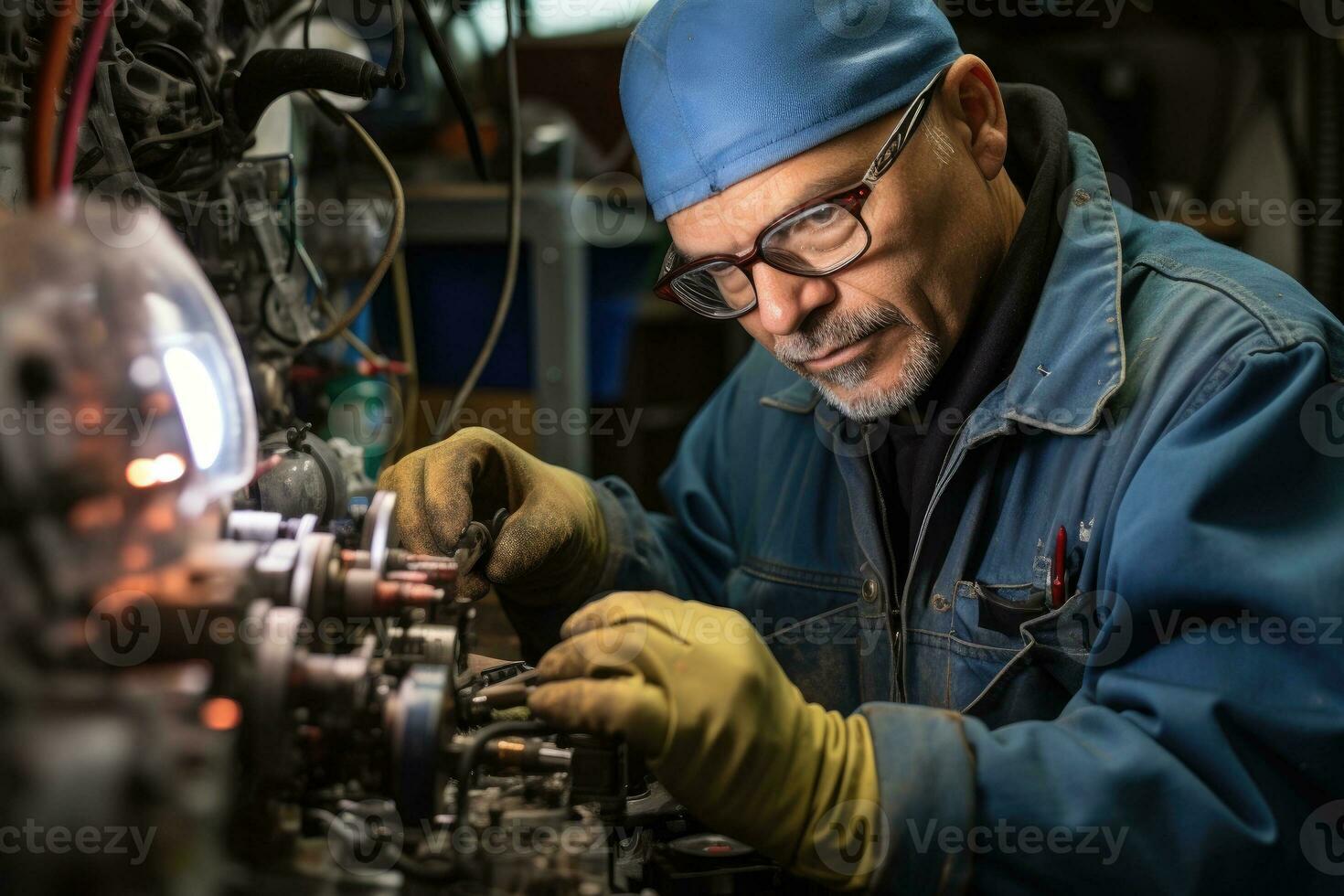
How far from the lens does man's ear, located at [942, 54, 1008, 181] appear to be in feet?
4.51

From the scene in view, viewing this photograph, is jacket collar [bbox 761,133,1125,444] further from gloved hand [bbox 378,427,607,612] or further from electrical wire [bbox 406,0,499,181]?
electrical wire [bbox 406,0,499,181]

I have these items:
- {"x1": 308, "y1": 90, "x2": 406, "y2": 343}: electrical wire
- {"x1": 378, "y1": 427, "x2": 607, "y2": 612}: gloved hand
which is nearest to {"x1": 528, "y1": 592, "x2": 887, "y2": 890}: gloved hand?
{"x1": 378, "y1": 427, "x2": 607, "y2": 612}: gloved hand

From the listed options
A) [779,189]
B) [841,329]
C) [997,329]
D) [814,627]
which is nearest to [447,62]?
[779,189]

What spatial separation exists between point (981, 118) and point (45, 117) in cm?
107

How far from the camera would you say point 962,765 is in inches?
38.0

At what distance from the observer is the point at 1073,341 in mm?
1301

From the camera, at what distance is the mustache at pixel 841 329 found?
1347mm

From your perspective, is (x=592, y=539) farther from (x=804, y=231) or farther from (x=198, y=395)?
(x=198, y=395)

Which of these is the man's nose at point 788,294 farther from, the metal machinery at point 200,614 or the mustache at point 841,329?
the metal machinery at point 200,614

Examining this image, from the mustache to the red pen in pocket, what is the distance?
0.30m

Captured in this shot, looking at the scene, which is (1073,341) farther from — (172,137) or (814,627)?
(172,137)

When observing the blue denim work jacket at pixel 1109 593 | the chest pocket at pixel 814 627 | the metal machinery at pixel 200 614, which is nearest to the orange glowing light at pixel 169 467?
the metal machinery at pixel 200 614

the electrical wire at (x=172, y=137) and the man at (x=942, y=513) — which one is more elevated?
the electrical wire at (x=172, y=137)

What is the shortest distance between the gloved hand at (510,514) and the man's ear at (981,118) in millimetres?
679
